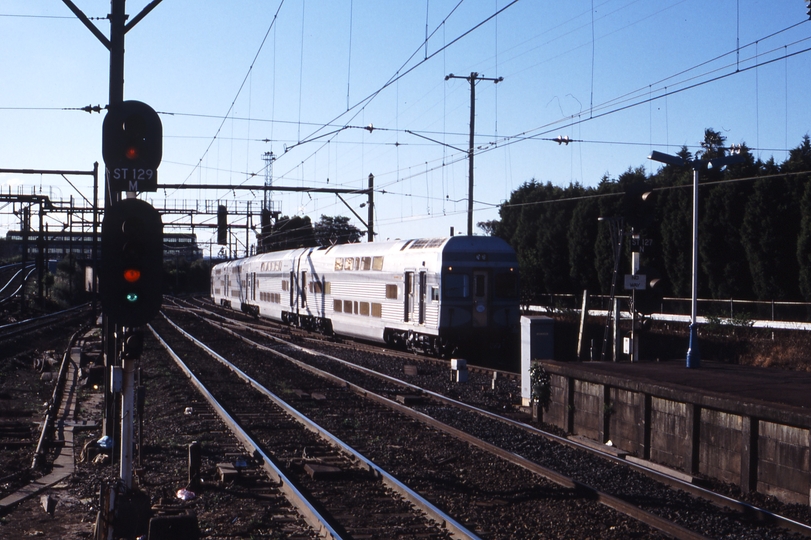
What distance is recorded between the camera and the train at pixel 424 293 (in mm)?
23219

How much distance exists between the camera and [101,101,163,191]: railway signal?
8359 mm

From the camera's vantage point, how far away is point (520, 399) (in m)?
16.4

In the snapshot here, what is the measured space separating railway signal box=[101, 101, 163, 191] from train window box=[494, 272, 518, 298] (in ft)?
53.3

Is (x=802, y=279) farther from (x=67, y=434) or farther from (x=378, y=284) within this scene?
(x=67, y=434)

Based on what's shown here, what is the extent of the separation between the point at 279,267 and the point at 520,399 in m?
26.4

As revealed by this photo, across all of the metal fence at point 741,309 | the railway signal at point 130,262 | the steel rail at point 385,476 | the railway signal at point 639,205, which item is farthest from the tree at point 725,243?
the railway signal at point 130,262

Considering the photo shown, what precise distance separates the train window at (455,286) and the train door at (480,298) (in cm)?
28

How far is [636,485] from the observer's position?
917 cm

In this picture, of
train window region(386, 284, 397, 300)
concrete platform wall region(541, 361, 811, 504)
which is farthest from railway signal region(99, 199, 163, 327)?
train window region(386, 284, 397, 300)

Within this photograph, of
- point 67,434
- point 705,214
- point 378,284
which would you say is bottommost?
point 67,434

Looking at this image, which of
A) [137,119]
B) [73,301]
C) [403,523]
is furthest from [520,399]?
[73,301]

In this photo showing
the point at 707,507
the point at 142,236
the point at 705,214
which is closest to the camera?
the point at 142,236

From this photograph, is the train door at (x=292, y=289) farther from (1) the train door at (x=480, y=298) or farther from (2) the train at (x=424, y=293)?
(1) the train door at (x=480, y=298)

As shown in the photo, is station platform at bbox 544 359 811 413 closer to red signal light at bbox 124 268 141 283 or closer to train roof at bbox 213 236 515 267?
red signal light at bbox 124 268 141 283
